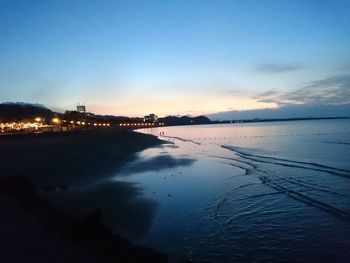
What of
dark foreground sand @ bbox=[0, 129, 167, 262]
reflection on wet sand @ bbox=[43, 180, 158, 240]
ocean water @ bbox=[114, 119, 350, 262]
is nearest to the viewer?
dark foreground sand @ bbox=[0, 129, 167, 262]

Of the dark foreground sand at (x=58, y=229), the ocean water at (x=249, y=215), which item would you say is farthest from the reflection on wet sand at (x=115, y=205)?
the ocean water at (x=249, y=215)

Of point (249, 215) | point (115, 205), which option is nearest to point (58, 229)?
point (115, 205)

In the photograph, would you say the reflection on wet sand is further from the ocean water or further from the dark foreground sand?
the ocean water

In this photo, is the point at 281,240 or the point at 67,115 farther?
the point at 67,115

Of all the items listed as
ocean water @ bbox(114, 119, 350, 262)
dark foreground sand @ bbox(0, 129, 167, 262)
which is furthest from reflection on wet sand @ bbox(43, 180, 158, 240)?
ocean water @ bbox(114, 119, 350, 262)

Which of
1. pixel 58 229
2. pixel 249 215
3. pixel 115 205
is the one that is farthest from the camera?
pixel 115 205

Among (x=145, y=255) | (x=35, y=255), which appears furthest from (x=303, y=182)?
(x=35, y=255)

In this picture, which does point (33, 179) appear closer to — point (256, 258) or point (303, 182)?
→ point (256, 258)

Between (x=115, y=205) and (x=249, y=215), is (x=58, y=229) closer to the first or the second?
(x=115, y=205)

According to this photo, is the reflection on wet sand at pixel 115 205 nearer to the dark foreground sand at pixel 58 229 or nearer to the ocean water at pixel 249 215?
the dark foreground sand at pixel 58 229

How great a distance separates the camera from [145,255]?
27.9 feet

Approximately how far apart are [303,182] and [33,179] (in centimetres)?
1840

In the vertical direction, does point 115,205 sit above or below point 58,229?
below

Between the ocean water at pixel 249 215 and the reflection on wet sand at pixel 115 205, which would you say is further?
the reflection on wet sand at pixel 115 205
